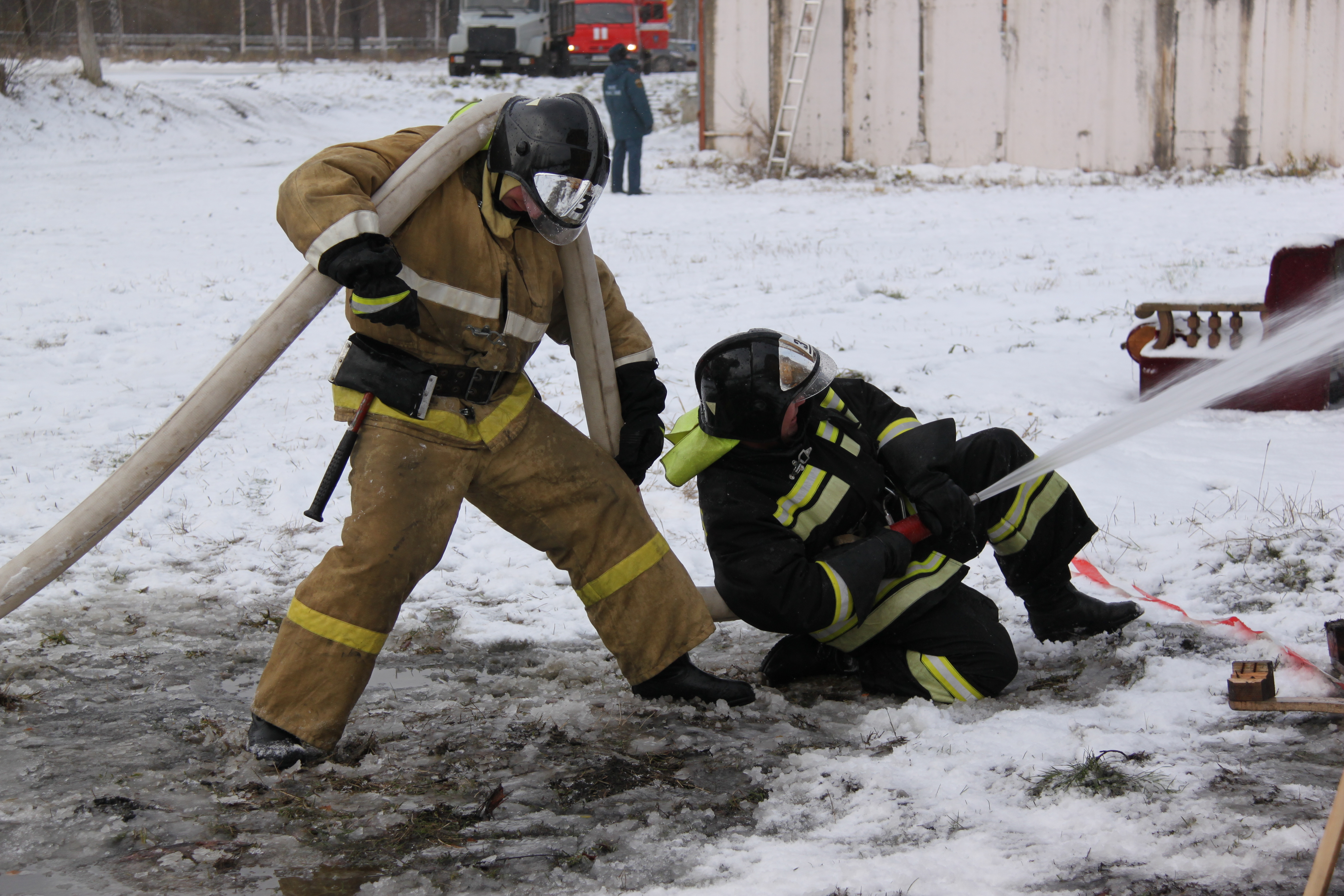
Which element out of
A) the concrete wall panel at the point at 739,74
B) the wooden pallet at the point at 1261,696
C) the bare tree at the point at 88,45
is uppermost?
the bare tree at the point at 88,45

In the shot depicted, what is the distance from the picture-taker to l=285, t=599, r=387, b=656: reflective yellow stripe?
9.41 ft

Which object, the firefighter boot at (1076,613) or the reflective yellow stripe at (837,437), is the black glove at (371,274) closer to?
the reflective yellow stripe at (837,437)

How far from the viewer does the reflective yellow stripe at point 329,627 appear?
287 cm

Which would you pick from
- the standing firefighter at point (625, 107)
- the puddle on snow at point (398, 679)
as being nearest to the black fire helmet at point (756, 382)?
the puddle on snow at point (398, 679)

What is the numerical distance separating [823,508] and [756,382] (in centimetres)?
43

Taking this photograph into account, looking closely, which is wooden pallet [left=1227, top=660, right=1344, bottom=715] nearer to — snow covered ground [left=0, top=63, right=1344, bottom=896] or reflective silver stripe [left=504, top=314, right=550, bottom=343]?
snow covered ground [left=0, top=63, right=1344, bottom=896]

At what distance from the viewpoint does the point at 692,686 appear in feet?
10.8

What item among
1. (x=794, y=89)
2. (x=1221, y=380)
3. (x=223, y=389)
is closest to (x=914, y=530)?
(x=223, y=389)

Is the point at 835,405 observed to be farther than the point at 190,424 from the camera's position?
Yes

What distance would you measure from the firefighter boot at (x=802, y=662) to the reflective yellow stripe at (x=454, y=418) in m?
1.10

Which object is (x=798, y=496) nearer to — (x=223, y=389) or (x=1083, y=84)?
(x=223, y=389)

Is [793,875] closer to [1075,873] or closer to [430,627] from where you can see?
[1075,873]

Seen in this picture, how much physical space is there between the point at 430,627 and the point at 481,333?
1436 mm

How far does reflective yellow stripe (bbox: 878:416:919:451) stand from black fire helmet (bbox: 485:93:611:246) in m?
1.06
